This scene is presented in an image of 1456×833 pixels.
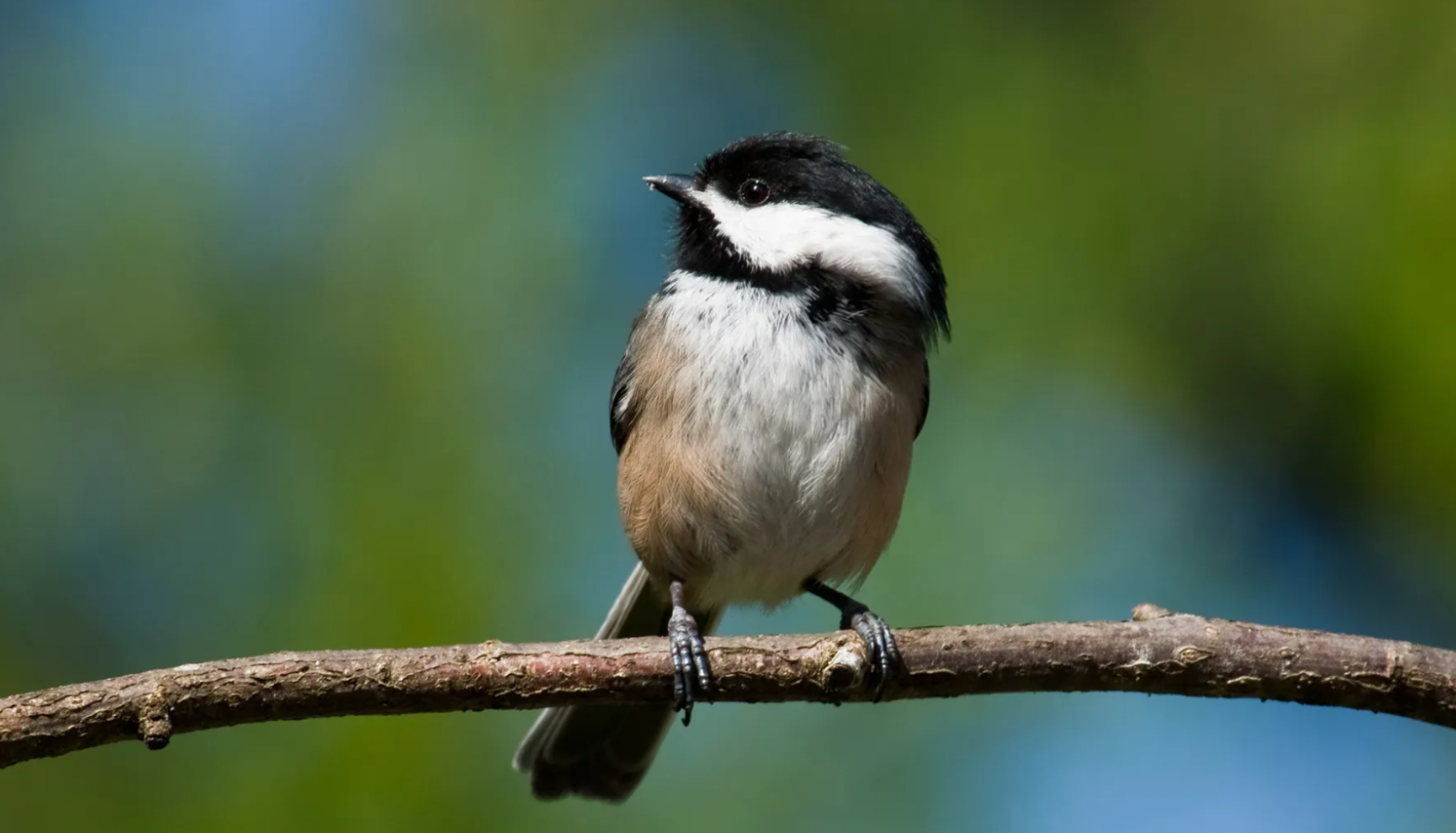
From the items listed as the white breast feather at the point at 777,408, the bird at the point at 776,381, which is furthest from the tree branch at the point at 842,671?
the white breast feather at the point at 777,408

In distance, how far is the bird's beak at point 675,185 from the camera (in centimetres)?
401

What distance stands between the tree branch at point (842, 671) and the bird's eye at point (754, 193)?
4.82ft

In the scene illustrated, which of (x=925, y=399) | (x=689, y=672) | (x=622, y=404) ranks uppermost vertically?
(x=925, y=399)

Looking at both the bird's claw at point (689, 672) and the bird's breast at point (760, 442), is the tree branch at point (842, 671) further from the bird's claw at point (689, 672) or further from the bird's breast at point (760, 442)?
the bird's breast at point (760, 442)

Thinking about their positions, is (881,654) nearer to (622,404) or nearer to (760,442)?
(760,442)

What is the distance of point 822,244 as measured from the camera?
12.0 ft

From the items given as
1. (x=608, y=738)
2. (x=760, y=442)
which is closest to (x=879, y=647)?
(x=760, y=442)

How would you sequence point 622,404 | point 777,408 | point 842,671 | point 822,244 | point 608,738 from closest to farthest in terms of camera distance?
point 842,671, point 777,408, point 822,244, point 622,404, point 608,738

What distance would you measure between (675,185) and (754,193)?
0.93 ft

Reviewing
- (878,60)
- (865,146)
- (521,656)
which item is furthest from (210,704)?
(878,60)

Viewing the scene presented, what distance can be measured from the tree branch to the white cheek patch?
1.11 meters

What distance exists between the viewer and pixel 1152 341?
450cm

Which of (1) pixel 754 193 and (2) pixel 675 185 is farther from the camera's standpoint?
(2) pixel 675 185

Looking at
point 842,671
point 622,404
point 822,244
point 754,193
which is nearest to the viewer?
point 842,671
